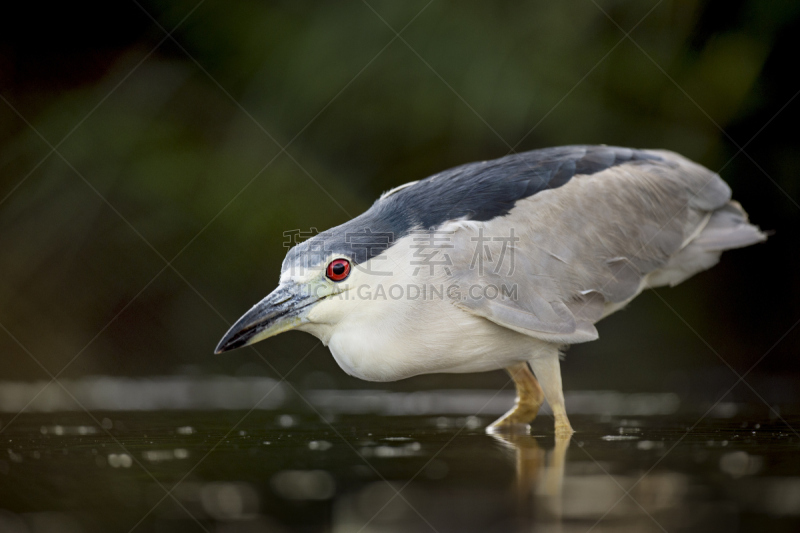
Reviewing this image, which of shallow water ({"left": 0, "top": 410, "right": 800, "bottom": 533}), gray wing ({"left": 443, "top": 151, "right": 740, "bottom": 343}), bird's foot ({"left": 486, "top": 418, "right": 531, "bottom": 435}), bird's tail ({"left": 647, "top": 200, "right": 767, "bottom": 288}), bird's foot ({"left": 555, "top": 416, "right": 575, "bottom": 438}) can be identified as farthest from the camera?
bird's tail ({"left": 647, "top": 200, "right": 767, "bottom": 288})

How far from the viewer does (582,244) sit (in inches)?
188

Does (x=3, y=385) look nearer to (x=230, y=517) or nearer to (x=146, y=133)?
(x=146, y=133)

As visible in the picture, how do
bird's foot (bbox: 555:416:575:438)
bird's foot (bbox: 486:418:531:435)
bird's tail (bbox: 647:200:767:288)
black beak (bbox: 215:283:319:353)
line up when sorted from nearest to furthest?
black beak (bbox: 215:283:319:353) → bird's foot (bbox: 555:416:575:438) → bird's foot (bbox: 486:418:531:435) → bird's tail (bbox: 647:200:767:288)

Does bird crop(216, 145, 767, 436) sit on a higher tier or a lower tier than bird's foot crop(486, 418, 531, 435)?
higher

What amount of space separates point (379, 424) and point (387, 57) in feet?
14.3

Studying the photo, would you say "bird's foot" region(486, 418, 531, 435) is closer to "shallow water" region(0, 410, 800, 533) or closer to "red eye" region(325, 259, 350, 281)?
"shallow water" region(0, 410, 800, 533)

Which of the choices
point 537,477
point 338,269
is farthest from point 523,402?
point 537,477

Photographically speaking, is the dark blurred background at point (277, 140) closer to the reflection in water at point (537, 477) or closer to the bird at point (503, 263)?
the bird at point (503, 263)

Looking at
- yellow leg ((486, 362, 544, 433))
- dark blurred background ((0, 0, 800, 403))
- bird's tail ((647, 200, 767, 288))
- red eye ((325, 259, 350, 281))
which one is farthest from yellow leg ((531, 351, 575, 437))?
dark blurred background ((0, 0, 800, 403))

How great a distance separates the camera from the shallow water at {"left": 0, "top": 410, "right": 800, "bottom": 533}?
9.00 ft

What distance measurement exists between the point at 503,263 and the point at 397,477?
55.4 inches

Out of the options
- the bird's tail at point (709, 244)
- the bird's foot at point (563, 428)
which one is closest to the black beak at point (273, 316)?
the bird's foot at point (563, 428)

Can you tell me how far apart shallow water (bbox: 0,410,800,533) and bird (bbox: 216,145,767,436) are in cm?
48

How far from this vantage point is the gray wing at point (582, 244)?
4241 millimetres
